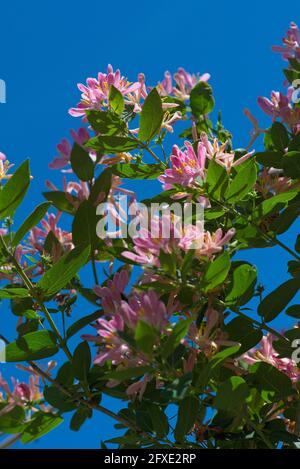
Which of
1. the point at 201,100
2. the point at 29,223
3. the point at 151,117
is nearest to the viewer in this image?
the point at 29,223

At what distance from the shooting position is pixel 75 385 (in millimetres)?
1578

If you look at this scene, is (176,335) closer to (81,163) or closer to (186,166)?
(186,166)

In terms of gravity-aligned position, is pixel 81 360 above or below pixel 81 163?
below

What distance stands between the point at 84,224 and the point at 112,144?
206 millimetres

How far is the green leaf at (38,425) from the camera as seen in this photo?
1.56m

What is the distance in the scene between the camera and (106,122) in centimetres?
172

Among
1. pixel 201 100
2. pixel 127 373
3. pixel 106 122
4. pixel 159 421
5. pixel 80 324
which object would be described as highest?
pixel 201 100

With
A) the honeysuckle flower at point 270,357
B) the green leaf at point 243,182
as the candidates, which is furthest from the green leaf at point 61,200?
the honeysuckle flower at point 270,357


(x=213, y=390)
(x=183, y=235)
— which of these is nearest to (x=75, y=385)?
Result: (x=213, y=390)

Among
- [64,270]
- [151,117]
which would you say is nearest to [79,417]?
[64,270]

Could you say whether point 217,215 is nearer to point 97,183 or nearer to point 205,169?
point 205,169

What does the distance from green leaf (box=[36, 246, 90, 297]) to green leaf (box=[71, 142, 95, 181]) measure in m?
0.29

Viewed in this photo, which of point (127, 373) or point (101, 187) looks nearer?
point (127, 373)

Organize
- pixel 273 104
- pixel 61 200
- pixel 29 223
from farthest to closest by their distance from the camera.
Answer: pixel 273 104, pixel 61 200, pixel 29 223
